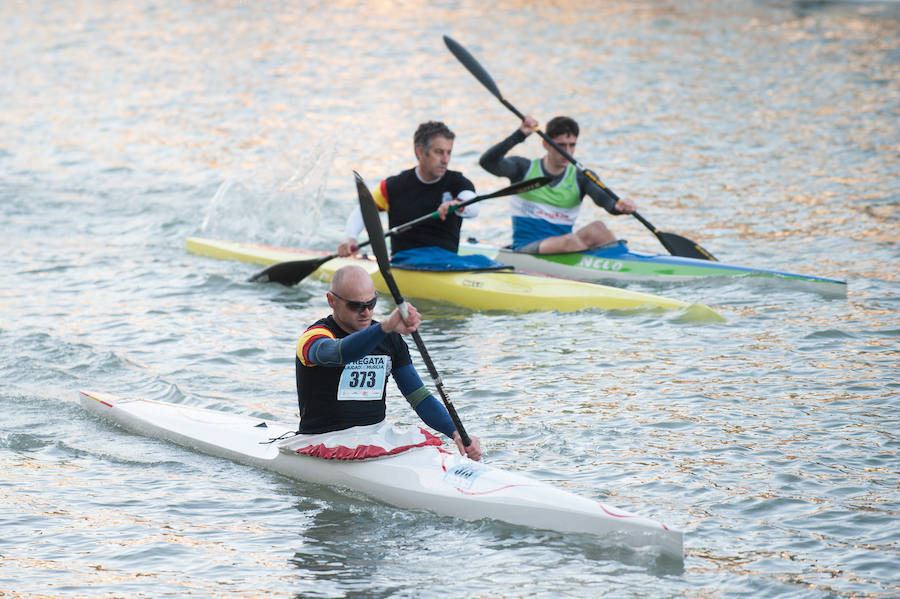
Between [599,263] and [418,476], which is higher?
[599,263]

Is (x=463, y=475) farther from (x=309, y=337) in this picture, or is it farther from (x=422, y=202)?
(x=422, y=202)

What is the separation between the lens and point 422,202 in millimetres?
9609

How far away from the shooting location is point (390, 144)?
17656 millimetres

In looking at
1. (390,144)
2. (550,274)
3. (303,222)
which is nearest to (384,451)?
(550,274)

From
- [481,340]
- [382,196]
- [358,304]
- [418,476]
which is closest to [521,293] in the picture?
[481,340]

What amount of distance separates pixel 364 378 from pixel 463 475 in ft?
2.28

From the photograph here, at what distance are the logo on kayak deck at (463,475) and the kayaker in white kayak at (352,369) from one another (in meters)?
0.08

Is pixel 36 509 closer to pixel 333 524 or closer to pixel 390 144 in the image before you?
pixel 333 524

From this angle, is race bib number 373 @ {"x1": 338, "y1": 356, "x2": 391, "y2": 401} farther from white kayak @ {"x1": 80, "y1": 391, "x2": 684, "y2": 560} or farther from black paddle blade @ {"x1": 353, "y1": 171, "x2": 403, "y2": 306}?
black paddle blade @ {"x1": 353, "y1": 171, "x2": 403, "y2": 306}

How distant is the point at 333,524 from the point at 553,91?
15971mm

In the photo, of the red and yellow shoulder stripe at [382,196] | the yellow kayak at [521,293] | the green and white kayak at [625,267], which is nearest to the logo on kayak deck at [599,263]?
the green and white kayak at [625,267]

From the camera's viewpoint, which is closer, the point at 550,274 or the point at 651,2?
the point at 550,274

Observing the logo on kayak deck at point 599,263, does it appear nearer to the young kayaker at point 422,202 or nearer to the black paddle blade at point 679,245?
the black paddle blade at point 679,245

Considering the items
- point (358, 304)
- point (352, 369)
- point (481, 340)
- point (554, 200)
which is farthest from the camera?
point (554, 200)
